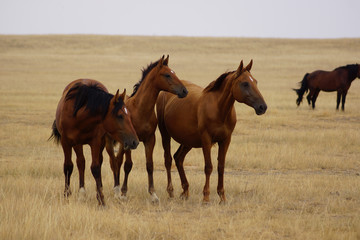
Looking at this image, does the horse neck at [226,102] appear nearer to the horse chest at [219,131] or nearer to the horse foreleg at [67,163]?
the horse chest at [219,131]

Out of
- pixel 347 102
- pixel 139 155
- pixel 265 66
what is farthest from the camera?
pixel 265 66

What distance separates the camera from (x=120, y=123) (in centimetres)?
668

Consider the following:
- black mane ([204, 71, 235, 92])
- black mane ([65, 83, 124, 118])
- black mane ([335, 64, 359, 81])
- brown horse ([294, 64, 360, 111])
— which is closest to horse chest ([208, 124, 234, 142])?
black mane ([204, 71, 235, 92])

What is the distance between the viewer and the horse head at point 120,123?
662 centimetres

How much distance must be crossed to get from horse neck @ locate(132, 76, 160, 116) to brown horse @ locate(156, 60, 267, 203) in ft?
2.09

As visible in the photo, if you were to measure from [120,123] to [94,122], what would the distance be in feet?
1.75

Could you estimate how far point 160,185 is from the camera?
862 centimetres

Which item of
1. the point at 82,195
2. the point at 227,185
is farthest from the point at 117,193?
the point at 227,185

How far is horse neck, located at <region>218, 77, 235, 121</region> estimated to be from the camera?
7.48 meters

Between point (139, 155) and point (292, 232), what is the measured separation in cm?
598

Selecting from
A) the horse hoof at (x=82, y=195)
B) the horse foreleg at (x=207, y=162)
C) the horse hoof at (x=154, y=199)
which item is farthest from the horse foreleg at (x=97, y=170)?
the horse foreleg at (x=207, y=162)

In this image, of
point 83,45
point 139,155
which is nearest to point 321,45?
point 83,45

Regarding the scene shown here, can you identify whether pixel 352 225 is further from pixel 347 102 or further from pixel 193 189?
pixel 347 102

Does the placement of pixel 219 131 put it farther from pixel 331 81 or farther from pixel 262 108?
pixel 331 81
